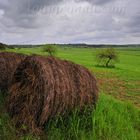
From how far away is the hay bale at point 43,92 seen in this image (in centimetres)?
661

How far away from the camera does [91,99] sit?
7.91 metres

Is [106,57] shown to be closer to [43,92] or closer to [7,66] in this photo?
[7,66]

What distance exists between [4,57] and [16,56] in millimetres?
357

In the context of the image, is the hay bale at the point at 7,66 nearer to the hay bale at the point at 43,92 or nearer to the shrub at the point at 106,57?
the hay bale at the point at 43,92

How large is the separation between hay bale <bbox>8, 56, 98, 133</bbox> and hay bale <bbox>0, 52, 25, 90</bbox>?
1.73m

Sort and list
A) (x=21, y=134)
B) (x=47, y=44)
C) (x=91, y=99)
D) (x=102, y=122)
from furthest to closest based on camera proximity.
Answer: (x=47, y=44) → (x=91, y=99) → (x=102, y=122) → (x=21, y=134)

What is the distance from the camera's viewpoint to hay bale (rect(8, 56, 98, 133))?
6.61 m

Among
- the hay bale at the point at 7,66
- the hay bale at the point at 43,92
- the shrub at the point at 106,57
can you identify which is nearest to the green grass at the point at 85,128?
the hay bale at the point at 43,92

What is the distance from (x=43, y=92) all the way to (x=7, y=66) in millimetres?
3049

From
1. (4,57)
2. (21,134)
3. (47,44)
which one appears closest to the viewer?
(21,134)

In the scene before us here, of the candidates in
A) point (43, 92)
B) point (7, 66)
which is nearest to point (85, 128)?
point (43, 92)

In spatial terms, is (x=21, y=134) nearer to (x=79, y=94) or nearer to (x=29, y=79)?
(x=29, y=79)

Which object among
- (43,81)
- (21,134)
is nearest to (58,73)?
(43,81)

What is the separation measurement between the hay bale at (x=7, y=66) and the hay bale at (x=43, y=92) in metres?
1.73
